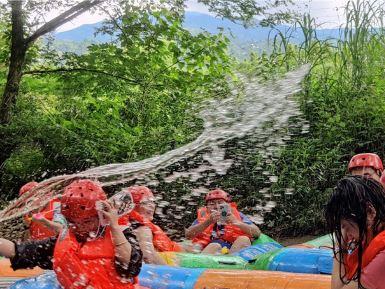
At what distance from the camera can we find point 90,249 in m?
2.84

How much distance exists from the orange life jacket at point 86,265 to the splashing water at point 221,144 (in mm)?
3634

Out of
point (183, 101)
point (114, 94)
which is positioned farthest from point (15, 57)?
point (183, 101)

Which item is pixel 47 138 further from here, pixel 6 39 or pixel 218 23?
pixel 218 23

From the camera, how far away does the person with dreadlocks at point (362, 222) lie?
6.52 ft

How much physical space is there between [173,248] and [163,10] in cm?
369

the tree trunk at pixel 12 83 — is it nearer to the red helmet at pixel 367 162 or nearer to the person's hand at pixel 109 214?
the red helmet at pixel 367 162

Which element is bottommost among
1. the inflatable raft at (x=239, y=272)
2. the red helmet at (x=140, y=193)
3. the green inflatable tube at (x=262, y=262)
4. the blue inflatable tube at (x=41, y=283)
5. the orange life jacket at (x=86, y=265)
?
the green inflatable tube at (x=262, y=262)

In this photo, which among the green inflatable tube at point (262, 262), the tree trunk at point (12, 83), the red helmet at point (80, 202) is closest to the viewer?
the red helmet at point (80, 202)

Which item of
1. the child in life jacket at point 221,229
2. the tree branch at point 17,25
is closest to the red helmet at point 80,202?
the child in life jacket at point 221,229

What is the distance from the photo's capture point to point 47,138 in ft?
26.6

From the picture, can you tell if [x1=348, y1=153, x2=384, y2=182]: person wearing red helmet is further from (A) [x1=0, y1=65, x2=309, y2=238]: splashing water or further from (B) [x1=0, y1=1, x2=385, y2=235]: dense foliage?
(B) [x1=0, y1=1, x2=385, y2=235]: dense foliage

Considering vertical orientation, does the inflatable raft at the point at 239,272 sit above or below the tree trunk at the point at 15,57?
below

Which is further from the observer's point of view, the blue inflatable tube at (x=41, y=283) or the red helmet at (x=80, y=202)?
the blue inflatable tube at (x=41, y=283)

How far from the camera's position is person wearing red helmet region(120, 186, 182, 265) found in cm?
474
